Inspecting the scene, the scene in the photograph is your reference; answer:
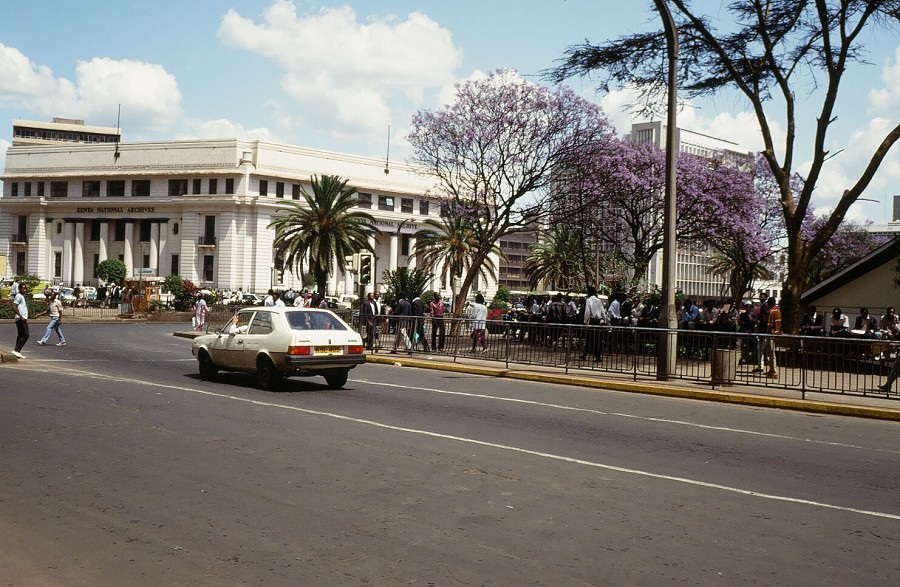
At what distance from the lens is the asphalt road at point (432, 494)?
5.62 meters

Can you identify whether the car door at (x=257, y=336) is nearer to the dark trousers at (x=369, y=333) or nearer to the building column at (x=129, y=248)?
the dark trousers at (x=369, y=333)

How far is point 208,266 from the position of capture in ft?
307

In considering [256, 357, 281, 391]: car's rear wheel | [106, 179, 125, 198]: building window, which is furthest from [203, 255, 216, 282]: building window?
[256, 357, 281, 391]: car's rear wheel

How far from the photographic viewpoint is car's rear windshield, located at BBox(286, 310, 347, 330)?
15.7 m

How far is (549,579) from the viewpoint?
5.37 meters

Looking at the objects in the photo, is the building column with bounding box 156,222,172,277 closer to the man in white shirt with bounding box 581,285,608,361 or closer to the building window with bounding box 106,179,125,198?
the building window with bounding box 106,179,125,198

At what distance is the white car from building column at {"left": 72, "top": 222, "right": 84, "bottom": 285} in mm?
91929

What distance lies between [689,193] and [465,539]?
30.9 m

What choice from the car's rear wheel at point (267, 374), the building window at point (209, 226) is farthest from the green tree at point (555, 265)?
the car's rear wheel at point (267, 374)

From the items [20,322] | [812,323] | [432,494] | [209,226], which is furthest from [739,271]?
[209,226]

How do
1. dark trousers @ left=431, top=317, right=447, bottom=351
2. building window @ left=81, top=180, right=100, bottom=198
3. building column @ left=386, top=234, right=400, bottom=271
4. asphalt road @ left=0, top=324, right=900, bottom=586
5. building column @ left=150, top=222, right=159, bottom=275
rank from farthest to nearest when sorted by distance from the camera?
building column @ left=386, top=234, right=400, bottom=271, building window @ left=81, top=180, right=100, bottom=198, building column @ left=150, top=222, right=159, bottom=275, dark trousers @ left=431, top=317, right=447, bottom=351, asphalt road @ left=0, top=324, right=900, bottom=586

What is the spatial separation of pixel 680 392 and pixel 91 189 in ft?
306

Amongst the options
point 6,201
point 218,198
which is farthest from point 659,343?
point 6,201

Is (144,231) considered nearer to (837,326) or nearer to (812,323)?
(812,323)
